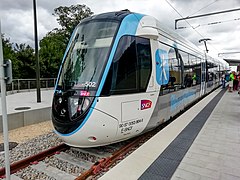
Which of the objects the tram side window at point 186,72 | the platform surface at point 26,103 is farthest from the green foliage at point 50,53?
the tram side window at point 186,72

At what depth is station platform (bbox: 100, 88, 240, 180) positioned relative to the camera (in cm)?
280

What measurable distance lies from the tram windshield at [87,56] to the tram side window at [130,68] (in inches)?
9.1

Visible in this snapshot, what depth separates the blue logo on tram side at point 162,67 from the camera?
15.7 feet

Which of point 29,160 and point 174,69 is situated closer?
point 29,160

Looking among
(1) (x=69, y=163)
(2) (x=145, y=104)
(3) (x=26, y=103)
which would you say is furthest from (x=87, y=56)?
(3) (x=26, y=103)

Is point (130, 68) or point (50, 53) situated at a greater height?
point (50, 53)

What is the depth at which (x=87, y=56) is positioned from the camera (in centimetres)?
401

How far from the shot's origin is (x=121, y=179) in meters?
2.65

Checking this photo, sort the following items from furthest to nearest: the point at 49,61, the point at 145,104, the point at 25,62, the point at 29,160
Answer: the point at 49,61, the point at 25,62, the point at 145,104, the point at 29,160

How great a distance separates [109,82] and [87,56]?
30.5 inches

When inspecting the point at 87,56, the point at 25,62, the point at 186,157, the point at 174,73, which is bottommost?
the point at 186,157

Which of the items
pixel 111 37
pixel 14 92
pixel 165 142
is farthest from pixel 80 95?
pixel 14 92

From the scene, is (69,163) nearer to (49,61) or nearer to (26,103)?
(26,103)

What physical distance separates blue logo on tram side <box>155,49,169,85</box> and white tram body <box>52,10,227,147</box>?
25 mm
